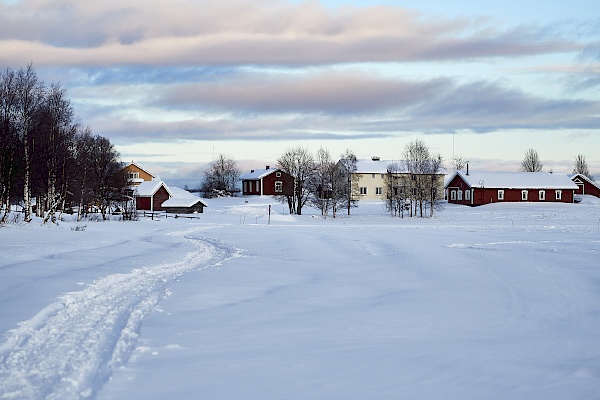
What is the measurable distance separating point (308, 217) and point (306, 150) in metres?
9.26

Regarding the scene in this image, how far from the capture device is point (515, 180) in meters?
84.0

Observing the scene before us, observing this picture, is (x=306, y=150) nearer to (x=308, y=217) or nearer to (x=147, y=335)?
(x=308, y=217)

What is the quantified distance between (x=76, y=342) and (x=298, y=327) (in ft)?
11.7

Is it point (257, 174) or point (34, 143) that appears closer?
point (34, 143)

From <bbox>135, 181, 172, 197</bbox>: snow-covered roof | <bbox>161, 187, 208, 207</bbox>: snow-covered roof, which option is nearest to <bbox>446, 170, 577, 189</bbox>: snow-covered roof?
<bbox>161, 187, 208, 207</bbox>: snow-covered roof

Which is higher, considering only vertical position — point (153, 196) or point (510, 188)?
point (510, 188)

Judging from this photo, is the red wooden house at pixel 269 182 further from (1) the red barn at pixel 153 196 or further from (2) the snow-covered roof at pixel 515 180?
(2) the snow-covered roof at pixel 515 180

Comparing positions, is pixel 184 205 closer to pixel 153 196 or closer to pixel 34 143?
pixel 153 196

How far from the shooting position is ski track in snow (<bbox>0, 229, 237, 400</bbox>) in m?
7.08

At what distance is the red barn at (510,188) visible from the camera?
81.9m

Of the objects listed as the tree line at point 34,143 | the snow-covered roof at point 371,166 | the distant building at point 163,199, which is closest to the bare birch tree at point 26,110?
the tree line at point 34,143

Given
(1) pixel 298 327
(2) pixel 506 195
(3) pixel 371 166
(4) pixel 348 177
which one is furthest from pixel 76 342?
(3) pixel 371 166

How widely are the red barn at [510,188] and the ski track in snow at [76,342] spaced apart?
7109cm

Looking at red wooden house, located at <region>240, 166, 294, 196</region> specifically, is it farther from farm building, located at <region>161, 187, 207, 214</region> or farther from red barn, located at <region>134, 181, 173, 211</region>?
farm building, located at <region>161, 187, 207, 214</region>
